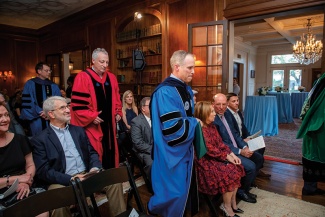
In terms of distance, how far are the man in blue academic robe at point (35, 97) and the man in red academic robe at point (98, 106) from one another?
1.08m

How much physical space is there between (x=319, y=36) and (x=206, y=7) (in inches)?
299

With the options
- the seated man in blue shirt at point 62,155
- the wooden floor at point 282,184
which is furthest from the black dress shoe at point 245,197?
the seated man in blue shirt at point 62,155

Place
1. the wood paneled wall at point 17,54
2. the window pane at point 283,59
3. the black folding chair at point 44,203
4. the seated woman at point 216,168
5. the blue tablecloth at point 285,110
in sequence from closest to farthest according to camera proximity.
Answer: the black folding chair at point 44,203 → the seated woman at point 216,168 → the blue tablecloth at point 285,110 → the wood paneled wall at point 17,54 → the window pane at point 283,59

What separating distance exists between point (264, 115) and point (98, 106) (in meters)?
4.45

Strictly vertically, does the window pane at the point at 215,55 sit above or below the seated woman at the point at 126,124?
above

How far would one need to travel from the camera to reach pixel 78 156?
1.96 metres

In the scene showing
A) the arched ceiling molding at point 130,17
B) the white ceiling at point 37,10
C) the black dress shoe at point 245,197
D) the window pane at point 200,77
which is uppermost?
the white ceiling at point 37,10

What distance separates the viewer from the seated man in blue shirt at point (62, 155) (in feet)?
5.79

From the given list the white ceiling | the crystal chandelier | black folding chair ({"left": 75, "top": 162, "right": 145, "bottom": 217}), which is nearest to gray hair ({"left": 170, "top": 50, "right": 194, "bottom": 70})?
black folding chair ({"left": 75, "top": 162, "right": 145, "bottom": 217})

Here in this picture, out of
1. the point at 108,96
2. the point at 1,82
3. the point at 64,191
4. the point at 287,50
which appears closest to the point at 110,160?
the point at 108,96

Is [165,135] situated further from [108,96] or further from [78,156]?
[108,96]

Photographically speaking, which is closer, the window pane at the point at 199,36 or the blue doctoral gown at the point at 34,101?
the blue doctoral gown at the point at 34,101

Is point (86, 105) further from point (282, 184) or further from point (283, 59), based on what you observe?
point (283, 59)

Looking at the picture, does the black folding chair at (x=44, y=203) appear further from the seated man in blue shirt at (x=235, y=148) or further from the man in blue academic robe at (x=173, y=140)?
the seated man in blue shirt at (x=235, y=148)
